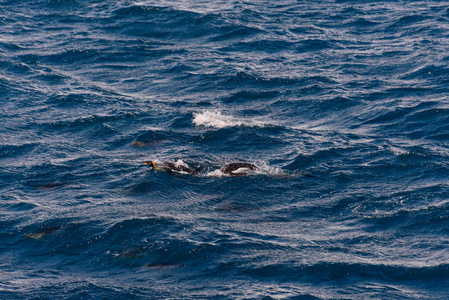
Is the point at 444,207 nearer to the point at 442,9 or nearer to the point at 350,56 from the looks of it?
the point at 350,56

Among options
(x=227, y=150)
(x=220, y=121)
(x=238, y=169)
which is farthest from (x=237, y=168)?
(x=220, y=121)

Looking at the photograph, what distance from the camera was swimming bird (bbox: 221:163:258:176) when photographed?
60.5 ft

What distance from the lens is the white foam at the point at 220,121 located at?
2202 cm

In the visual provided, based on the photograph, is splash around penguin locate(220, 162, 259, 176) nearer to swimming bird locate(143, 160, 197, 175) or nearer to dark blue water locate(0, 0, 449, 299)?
dark blue water locate(0, 0, 449, 299)

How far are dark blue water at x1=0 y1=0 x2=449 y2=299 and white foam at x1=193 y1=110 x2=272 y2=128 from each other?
11cm

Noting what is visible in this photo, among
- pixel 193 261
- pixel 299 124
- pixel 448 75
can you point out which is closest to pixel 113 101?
pixel 299 124

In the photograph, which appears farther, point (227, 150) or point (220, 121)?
point (220, 121)

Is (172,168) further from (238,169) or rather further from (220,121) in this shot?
(220,121)

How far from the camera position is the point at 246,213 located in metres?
16.5

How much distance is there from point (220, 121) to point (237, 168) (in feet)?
13.3

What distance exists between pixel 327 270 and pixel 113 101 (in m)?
13.6

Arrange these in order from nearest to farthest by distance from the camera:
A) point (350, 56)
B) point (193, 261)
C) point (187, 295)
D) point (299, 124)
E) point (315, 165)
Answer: point (187, 295)
point (193, 261)
point (315, 165)
point (299, 124)
point (350, 56)

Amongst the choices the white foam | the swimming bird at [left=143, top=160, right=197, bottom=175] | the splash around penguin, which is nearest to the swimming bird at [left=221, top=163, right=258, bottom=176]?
the splash around penguin

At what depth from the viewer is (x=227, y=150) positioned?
20.5 meters
